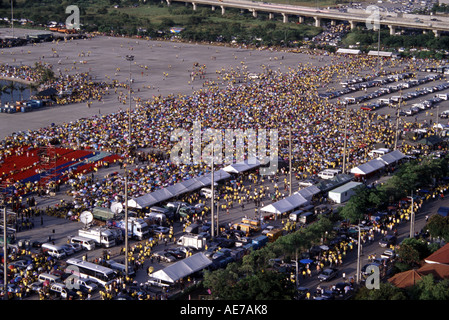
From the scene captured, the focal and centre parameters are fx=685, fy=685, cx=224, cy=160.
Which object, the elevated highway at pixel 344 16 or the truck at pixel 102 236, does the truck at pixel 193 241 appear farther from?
A: the elevated highway at pixel 344 16

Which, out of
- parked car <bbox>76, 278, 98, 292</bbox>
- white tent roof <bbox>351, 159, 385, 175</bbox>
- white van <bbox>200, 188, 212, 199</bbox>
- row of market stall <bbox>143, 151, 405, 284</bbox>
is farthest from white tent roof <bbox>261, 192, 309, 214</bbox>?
parked car <bbox>76, 278, 98, 292</bbox>

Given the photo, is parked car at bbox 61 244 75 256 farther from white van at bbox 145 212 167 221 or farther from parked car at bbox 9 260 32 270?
white van at bbox 145 212 167 221

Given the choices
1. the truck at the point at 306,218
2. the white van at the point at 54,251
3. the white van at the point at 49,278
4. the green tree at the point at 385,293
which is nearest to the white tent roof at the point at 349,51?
the truck at the point at 306,218

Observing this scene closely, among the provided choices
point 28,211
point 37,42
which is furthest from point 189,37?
point 28,211

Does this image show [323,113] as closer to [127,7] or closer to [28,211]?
[28,211]

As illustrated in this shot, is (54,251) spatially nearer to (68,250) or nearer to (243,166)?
(68,250)
